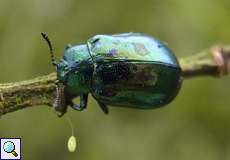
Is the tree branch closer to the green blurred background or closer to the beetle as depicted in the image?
the beetle

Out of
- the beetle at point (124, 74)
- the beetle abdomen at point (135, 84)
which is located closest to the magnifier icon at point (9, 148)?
the beetle at point (124, 74)

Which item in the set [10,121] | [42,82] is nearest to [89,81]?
[42,82]

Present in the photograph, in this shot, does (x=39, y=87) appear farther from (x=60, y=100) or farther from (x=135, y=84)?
(x=135, y=84)

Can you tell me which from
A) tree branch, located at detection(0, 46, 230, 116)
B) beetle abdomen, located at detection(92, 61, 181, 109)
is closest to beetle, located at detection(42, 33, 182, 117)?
beetle abdomen, located at detection(92, 61, 181, 109)

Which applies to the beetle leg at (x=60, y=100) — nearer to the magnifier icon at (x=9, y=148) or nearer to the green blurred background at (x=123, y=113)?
the magnifier icon at (x=9, y=148)

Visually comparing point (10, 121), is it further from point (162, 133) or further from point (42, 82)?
point (42, 82)
